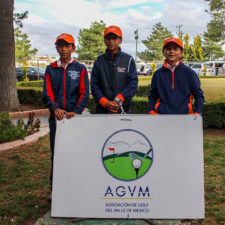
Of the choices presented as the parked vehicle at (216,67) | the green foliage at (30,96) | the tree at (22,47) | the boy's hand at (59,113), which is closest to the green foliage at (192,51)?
the parked vehicle at (216,67)

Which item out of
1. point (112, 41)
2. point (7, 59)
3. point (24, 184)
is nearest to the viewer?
point (112, 41)

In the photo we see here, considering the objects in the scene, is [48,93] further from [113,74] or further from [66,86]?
[113,74]

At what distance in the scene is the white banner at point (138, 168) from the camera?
3111 millimetres

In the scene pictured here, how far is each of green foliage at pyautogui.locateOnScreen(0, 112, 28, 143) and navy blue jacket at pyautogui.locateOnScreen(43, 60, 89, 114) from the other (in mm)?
3837

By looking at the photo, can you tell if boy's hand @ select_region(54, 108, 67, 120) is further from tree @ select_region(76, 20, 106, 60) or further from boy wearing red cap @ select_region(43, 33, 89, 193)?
tree @ select_region(76, 20, 106, 60)

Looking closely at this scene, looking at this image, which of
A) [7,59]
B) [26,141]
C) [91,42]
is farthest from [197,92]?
[91,42]

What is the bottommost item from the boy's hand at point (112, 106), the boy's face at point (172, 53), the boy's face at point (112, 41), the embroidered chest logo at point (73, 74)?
the boy's hand at point (112, 106)

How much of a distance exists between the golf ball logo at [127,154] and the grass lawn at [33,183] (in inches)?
38.4

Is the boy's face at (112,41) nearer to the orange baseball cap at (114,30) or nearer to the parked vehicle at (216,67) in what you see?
the orange baseball cap at (114,30)

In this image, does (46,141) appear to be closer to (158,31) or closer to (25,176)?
(25,176)

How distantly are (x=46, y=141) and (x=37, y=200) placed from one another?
342 centimetres

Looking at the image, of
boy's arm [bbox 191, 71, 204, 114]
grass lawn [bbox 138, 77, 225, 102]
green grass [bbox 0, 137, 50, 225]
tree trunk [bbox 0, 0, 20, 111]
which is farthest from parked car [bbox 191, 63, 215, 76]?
boy's arm [bbox 191, 71, 204, 114]

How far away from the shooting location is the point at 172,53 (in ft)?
11.5

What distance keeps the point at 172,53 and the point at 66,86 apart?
1.21 meters
